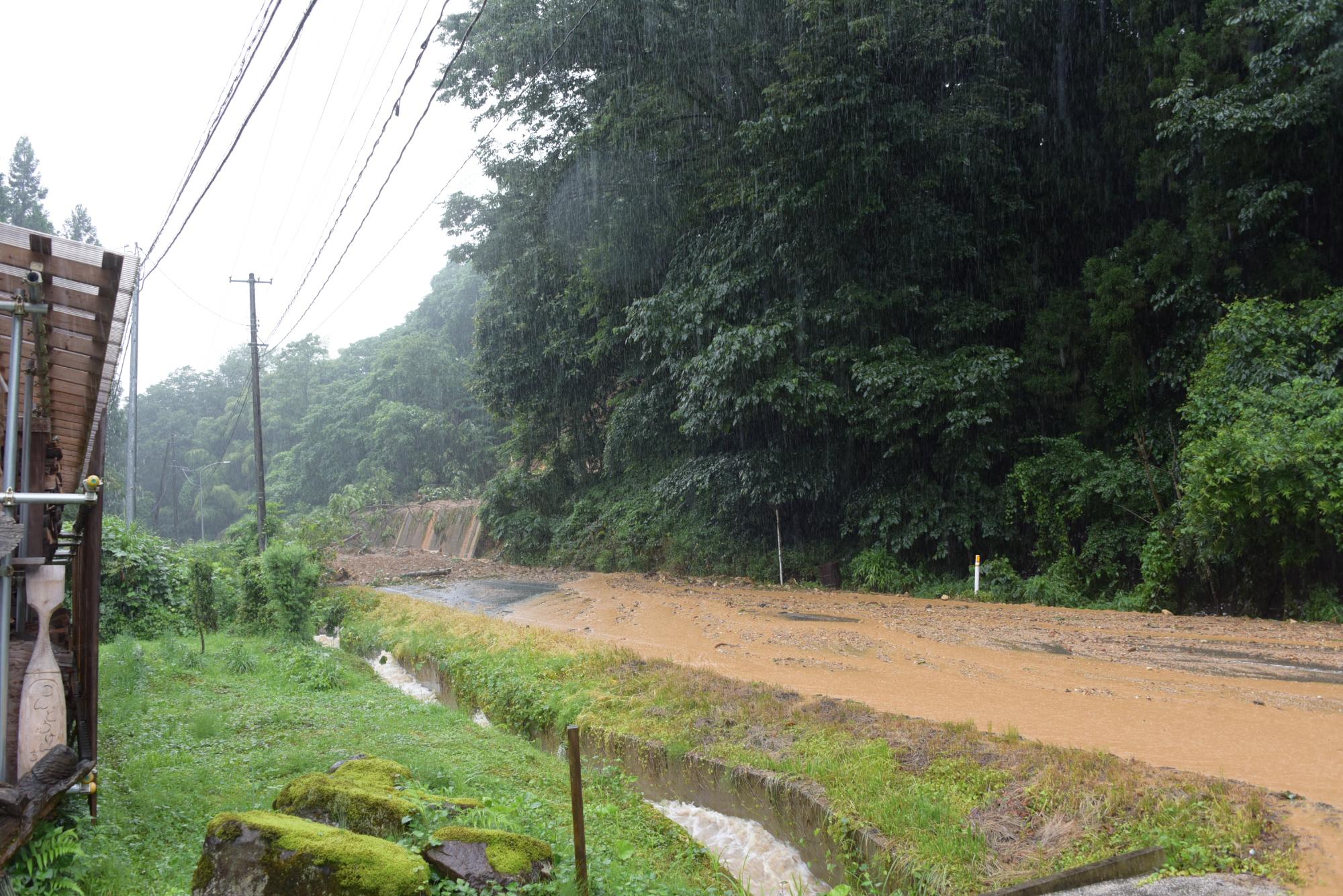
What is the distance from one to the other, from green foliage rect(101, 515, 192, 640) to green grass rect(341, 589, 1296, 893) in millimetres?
8883

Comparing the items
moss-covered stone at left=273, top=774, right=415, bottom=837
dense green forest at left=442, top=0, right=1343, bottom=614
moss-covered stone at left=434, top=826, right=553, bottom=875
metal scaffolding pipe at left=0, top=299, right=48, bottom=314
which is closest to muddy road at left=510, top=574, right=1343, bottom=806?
dense green forest at left=442, top=0, right=1343, bottom=614

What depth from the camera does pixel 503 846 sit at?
4.71 meters

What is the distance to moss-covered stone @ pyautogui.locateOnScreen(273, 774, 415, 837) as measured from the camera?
17.0ft

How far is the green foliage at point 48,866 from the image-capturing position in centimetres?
428

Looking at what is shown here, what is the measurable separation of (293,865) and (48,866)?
1330 millimetres

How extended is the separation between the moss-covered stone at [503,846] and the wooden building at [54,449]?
1.98 metres

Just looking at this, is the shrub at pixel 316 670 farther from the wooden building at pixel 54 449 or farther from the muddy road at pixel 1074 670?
the wooden building at pixel 54 449

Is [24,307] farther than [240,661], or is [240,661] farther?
[240,661]

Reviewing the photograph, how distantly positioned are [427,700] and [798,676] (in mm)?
5437

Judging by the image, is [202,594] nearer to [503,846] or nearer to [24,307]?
[24,307]

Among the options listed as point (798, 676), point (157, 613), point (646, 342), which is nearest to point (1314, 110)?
point (798, 676)

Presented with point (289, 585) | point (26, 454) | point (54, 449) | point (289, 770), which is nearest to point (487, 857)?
point (26, 454)

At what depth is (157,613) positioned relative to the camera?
16703 mm

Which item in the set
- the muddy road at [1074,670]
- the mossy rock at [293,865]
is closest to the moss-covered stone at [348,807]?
the mossy rock at [293,865]
